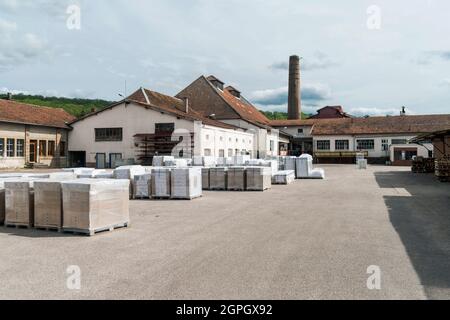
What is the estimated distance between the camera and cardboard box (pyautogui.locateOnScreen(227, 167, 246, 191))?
17391 mm

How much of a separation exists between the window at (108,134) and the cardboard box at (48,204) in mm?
28912

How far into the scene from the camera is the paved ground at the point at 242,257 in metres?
4.68

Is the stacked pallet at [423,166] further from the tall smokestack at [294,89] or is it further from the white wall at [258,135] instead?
the tall smokestack at [294,89]

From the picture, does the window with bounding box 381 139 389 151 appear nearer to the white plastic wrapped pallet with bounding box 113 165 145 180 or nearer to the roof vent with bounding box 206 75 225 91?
the roof vent with bounding box 206 75 225 91

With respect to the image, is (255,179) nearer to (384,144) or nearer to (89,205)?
(89,205)

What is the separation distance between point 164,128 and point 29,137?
1191 centimetres

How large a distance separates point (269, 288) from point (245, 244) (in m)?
2.38

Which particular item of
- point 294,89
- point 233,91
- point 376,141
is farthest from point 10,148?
point 294,89

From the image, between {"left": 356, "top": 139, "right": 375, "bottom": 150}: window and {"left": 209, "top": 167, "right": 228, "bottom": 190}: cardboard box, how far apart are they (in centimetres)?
3967

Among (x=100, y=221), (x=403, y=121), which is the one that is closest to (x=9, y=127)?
(x=100, y=221)

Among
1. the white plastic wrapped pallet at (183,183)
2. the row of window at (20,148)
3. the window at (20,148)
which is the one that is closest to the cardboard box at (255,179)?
the white plastic wrapped pallet at (183,183)

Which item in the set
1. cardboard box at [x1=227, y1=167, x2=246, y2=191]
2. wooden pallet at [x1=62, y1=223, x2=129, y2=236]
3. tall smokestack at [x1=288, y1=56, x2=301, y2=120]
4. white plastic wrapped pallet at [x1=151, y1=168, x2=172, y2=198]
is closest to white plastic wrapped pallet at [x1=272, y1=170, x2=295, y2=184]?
cardboard box at [x1=227, y1=167, x2=246, y2=191]

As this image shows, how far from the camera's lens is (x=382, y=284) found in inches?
193
